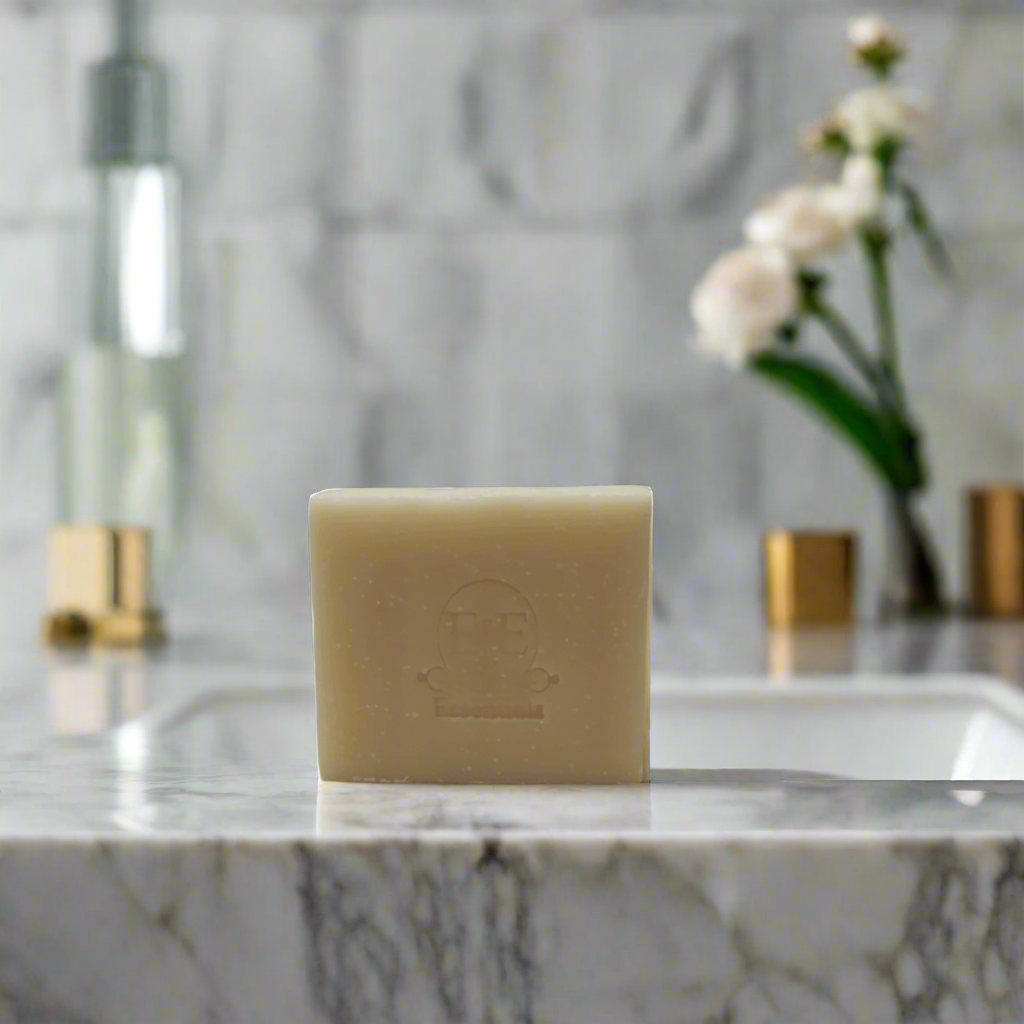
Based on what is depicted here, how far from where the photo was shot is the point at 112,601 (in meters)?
0.83

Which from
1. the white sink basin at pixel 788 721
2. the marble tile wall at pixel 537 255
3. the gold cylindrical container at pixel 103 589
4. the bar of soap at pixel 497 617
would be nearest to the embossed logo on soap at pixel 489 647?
the bar of soap at pixel 497 617

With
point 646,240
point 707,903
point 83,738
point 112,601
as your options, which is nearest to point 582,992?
point 707,903

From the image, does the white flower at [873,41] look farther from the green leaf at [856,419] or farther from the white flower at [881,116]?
the green leaf at [856,419]

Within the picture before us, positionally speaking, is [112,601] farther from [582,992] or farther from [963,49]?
[963,49]

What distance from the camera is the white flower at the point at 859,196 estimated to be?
38.2 inches

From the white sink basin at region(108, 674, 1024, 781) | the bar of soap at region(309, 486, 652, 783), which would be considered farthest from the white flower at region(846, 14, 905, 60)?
the bar of soap at region(309, 486, 652, 783)

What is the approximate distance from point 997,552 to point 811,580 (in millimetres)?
162

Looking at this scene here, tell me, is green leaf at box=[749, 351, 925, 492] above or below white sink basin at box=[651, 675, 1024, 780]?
above

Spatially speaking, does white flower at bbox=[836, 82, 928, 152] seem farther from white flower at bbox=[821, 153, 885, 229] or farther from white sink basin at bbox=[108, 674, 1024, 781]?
white sink basin at bbox=[108, 674, 1024, 781]

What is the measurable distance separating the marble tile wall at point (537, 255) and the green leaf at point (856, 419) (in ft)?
0.34

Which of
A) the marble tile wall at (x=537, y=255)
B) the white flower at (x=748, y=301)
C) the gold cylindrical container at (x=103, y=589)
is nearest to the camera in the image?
the gold cylindrical container at (x=103, y=589)

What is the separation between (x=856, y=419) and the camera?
975 mm

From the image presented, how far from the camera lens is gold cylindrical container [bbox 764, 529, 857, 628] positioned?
0.95 m

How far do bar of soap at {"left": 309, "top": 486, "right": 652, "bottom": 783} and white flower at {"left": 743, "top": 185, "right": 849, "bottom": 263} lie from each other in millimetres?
641
